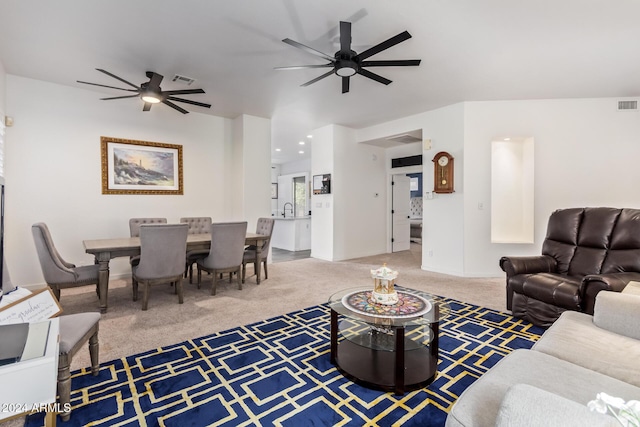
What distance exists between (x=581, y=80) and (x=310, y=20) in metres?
3.71

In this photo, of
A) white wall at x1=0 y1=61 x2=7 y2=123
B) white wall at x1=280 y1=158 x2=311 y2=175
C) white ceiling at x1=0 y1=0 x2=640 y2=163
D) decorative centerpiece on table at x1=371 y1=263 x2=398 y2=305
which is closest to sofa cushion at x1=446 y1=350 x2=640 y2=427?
decorative centerpiece on table at x1=371 y1=263 x2=398 y2=305

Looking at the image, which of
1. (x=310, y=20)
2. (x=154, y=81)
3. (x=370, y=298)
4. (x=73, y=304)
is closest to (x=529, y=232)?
(x=370, y=298)

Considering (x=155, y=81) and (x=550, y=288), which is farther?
(x=155, y=81)

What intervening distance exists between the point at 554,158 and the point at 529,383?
15.3 feet

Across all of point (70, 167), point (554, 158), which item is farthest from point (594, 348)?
point (70, 167)

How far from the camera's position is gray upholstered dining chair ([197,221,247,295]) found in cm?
376

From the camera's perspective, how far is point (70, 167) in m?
4.36

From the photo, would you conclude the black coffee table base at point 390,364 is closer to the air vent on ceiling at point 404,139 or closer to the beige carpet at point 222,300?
the beige carpet at point 222,300

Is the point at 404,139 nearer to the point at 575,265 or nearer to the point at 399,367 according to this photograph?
the point at 575,265

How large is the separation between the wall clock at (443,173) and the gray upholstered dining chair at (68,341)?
190 inches

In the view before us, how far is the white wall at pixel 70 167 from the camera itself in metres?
3.99

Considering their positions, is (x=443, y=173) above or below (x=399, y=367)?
above

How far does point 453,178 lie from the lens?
16.5 ft

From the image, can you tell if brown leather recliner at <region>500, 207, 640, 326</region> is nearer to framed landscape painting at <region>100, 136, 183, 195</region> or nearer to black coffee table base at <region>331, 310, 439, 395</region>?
black coffee table base at <region>331, 310, 439, 395</region>
